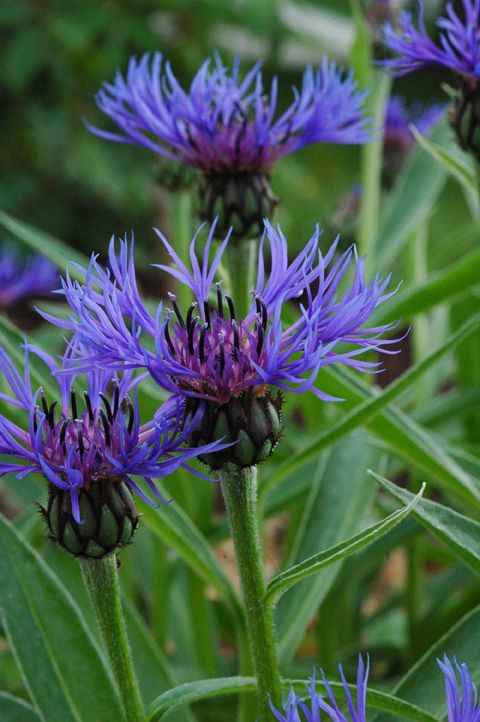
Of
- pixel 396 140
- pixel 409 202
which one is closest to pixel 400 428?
pixel 409 202

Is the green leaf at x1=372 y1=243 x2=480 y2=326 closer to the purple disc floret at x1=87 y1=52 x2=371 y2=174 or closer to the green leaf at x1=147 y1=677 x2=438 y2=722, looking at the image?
the purple disc floret at x1=87 y1=52 x2=371 y2=174

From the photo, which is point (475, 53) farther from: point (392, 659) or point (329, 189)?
point (329, 189)

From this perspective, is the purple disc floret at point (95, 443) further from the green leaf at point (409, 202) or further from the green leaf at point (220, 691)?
the green leaf at point (409, 202)

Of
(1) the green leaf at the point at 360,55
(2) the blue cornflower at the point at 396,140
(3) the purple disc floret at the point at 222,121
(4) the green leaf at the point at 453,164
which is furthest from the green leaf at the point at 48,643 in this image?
(2) the blue cornflower at the point at 396,140

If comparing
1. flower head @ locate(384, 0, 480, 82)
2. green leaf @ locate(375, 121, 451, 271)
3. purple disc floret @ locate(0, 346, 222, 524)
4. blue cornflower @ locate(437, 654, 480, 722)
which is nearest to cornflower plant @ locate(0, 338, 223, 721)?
purple disc floret @ locate(0, 346, 222, 524)

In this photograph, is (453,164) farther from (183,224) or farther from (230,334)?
(230,334)
